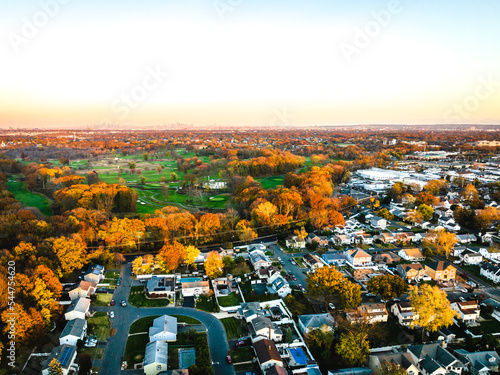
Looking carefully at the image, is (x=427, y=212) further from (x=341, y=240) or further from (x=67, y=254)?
(x=67, y=254)

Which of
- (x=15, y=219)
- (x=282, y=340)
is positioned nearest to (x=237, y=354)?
(x=282, y=340)

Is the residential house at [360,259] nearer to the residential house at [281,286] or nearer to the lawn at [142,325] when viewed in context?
the residential house at [281,286]

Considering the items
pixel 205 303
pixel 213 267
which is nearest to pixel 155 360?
pixel 205 303

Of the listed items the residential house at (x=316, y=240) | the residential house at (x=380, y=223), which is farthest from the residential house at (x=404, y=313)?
the residential house at (x=380, y=223)

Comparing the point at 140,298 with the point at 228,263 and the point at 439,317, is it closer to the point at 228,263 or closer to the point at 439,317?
the point at 228,263

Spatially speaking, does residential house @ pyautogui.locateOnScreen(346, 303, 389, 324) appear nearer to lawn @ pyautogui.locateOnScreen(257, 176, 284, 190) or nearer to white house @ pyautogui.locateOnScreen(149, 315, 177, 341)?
white house @ pyautogui.locateOnScreen(149, 315, 177, 341)
